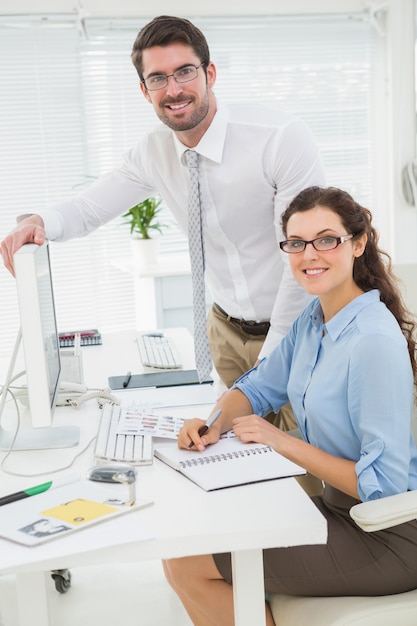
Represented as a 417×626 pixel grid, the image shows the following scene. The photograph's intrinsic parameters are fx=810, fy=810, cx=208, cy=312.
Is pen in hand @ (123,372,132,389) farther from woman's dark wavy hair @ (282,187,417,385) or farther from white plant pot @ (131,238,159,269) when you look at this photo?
white plant pot @ (131,238,159,269)

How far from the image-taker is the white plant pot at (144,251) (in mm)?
4273

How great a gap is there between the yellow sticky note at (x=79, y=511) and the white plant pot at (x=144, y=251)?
9.75 feet

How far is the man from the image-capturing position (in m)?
2.04

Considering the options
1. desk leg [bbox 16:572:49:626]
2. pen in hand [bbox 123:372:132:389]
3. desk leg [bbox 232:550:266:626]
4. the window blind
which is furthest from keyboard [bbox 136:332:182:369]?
the window blind

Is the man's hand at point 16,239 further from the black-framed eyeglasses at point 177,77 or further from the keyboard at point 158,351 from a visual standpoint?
the keyboard at point 158,351

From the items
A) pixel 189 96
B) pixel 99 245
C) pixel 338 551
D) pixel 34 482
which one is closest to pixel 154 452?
pixel 34 482

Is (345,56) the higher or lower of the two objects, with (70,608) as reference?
higher

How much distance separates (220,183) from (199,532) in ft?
3.85

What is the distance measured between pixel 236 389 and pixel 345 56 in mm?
3338

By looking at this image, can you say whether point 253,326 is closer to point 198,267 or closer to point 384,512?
point 198,267

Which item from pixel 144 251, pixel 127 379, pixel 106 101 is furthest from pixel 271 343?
pixel 106 101

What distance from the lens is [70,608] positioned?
235 centimetres

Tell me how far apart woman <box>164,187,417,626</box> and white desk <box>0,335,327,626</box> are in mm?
132

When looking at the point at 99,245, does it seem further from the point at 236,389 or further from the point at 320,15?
the point at 236,389
